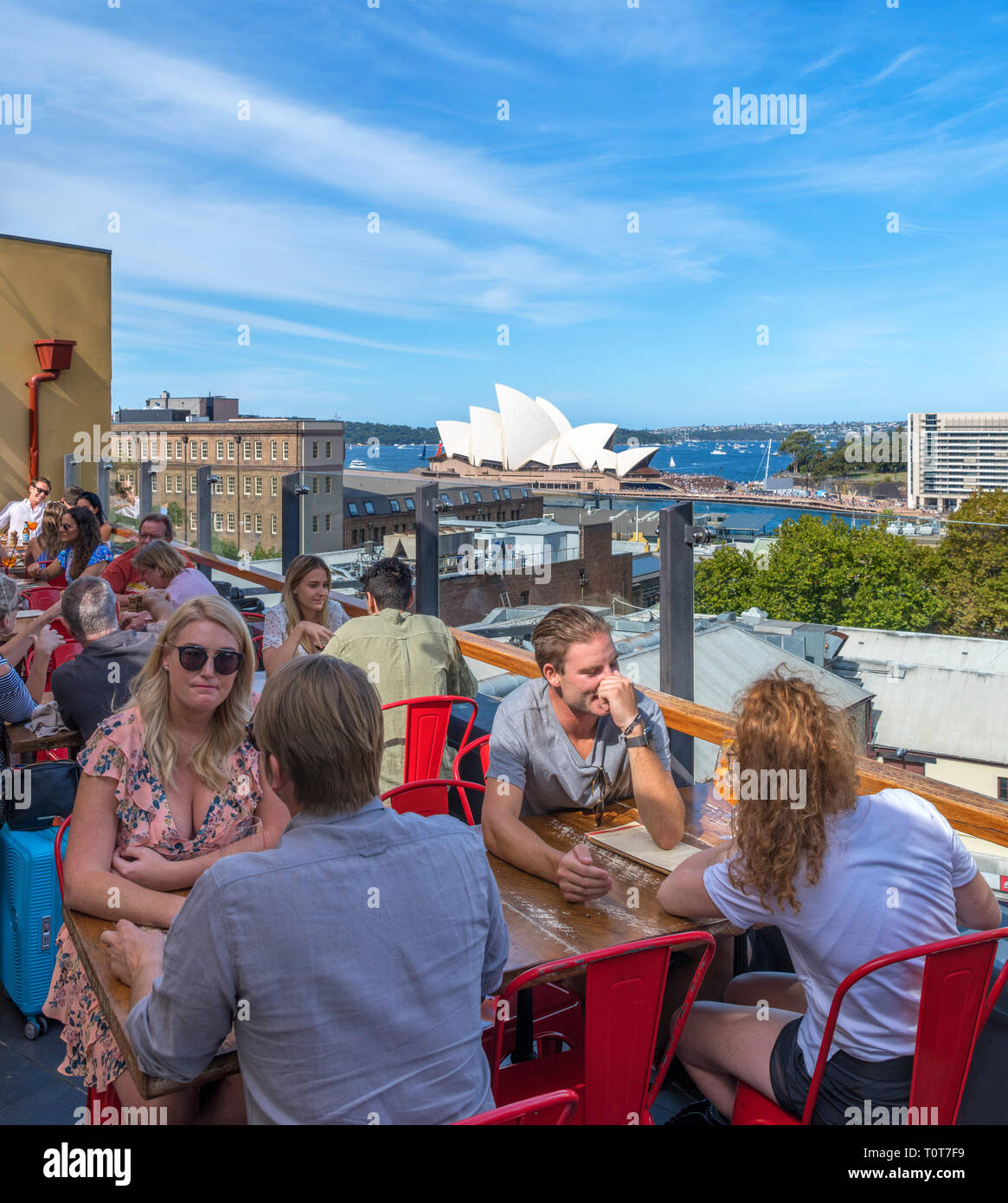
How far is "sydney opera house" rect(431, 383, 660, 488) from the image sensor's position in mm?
62562

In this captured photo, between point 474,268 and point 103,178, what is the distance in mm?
55247

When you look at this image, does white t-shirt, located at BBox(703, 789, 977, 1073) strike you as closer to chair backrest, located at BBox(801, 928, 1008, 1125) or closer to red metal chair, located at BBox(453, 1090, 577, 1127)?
chair backrest, located at BBox(801, 928, 1008, 1125)

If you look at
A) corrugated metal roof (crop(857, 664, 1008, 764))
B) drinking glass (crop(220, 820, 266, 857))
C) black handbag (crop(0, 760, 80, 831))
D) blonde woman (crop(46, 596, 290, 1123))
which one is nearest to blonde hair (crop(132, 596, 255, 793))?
blonde woman (crop(46, 596, 290, 1123))

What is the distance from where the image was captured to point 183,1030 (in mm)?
1321

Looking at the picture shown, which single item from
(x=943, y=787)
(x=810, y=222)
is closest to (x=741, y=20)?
(x=943, y=787)

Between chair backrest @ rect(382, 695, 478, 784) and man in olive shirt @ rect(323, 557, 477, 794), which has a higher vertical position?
man in olive shirt @ rect(323, 557, 477, 794)

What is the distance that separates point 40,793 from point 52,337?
10505 mm

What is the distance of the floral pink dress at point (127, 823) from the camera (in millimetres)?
1931

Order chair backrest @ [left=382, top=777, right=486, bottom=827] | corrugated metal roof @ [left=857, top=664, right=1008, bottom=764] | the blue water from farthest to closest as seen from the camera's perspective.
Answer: the blue water, corrugated metal roof @ [left=857, top=664, right=1008, bottom=764], chair backrest @ [left=382, top=777, right=486, bottom=827]

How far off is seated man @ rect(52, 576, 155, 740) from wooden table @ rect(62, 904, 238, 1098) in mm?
1202

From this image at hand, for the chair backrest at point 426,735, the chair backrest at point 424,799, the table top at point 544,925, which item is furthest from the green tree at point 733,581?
the table top at point 544,925

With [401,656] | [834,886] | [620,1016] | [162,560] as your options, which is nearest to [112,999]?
[620,1016]

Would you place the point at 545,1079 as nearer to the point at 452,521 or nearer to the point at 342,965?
the point at 342,965

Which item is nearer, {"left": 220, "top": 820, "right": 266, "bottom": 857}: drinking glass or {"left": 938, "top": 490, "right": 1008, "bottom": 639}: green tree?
{"left": 220, "top": 820, "right": 266, "bottom": 857}: drinking glass
